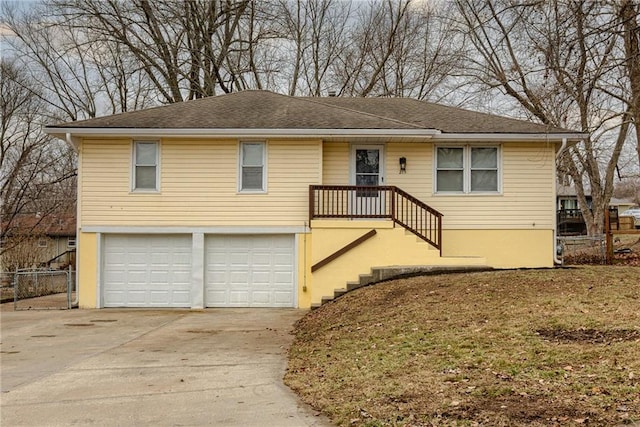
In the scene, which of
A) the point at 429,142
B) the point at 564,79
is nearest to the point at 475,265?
the point at 429,142

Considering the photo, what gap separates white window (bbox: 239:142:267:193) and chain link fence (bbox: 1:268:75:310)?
5.33 m

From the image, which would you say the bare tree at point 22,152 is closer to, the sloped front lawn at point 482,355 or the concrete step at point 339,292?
the concrete step at point 339,292

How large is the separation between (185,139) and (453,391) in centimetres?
1161

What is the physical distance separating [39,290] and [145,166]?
7.66m

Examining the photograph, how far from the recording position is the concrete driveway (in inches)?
235

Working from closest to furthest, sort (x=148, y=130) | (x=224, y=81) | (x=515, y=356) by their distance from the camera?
1. (x=515, y=356)
2. (x=148, y=130)
3. (x=224, y=81)

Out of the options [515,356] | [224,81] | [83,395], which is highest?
[224,81]

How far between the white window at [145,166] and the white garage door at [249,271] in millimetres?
2094

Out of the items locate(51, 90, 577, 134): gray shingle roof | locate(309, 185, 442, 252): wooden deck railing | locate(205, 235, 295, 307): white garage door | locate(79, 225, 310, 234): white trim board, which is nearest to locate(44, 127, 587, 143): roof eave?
locate(51, 90, 577, 134): gray shingle roof

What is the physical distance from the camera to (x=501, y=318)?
8.73 m

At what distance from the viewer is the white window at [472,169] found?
16.3 meters

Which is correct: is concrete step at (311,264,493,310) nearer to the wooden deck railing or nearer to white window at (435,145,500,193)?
the wooden deck railing

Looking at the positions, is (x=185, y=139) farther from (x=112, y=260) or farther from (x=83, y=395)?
(x=83, y=395)

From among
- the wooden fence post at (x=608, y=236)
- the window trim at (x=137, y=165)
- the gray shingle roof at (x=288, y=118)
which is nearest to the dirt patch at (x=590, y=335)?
the gray shingle roof at (x=288, y=118)
